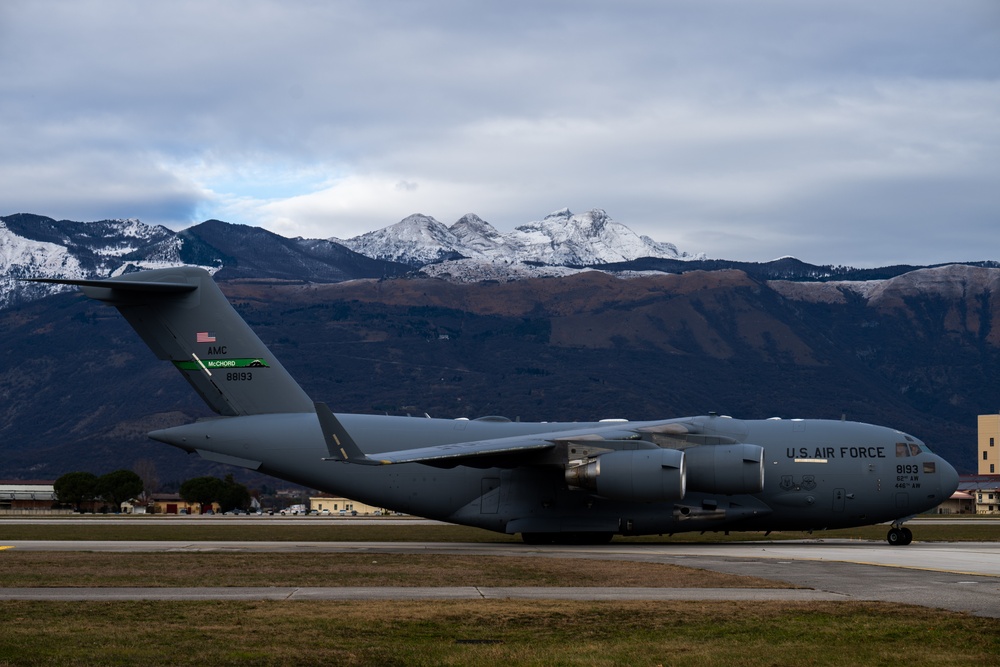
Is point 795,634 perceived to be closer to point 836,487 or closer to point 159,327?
point 836,487

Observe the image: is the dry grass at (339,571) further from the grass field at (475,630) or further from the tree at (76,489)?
the tree at (76,489)

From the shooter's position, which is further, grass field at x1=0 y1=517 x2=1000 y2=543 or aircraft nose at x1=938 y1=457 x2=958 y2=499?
grass field at x1=0 y1=517 x2=1000 y2=543

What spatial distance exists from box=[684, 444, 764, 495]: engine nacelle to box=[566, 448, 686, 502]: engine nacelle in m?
0.62

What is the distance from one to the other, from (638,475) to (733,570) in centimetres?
711

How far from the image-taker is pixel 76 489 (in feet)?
365

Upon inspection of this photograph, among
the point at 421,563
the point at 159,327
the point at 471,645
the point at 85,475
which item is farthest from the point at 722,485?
the point at 85,475

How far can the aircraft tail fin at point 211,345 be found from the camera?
35.6m

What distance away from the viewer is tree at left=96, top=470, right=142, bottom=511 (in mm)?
110250

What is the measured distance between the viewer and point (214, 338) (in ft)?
Result: 117

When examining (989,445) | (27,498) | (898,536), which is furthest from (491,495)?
(989,445)

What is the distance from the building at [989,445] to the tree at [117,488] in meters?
108

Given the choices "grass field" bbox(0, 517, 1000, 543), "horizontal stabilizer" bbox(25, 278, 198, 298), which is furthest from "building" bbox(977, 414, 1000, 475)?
"horizontal stabilizer" bbox(25, 278, 198, 298)

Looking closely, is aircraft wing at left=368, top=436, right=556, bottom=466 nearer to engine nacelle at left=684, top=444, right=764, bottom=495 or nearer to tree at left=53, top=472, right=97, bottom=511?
engine nacelle at left=684, top=444, right=764, bottom=495

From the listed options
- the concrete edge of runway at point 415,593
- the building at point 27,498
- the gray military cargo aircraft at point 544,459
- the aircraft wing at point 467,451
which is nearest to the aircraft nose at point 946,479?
the gray military cargo aircraft at point 544,459
